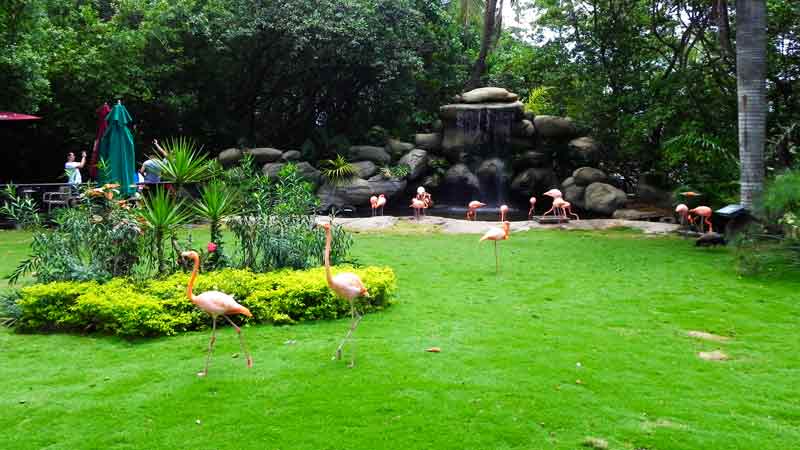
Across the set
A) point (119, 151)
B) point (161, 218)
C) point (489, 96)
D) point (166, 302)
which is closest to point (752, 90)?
point (161, 218)

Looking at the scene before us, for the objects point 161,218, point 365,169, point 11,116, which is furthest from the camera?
point 365,169

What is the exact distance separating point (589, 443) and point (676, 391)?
4.01 feet

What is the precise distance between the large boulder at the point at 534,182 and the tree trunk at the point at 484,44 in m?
4.94

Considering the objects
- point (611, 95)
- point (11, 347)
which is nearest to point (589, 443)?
point (11, 347)

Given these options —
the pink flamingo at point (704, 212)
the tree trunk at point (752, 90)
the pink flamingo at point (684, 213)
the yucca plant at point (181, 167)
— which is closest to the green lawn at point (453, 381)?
the yucca plant at point (181, 167)

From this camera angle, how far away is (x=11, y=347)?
622 cm

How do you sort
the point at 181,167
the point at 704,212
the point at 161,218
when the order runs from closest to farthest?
the point at 161,218
the point at 181,167
the point at 704,212

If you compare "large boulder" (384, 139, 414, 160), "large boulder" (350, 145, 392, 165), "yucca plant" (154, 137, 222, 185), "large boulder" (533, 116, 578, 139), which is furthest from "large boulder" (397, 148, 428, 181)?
"yucca plant" (154, 137, 222, 185)

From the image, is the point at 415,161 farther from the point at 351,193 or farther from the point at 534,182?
the point at 534,182

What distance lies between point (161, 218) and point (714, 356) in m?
5.73

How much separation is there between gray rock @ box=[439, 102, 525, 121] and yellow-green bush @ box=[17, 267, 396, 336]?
50.0 feet

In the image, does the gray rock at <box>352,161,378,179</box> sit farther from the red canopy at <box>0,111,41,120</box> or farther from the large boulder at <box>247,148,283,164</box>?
the red canopy at <box>0,111,41,120</box>

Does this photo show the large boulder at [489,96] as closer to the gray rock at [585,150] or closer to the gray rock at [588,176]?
the gray rock at [585,150]

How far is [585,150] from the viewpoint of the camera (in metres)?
21.6
